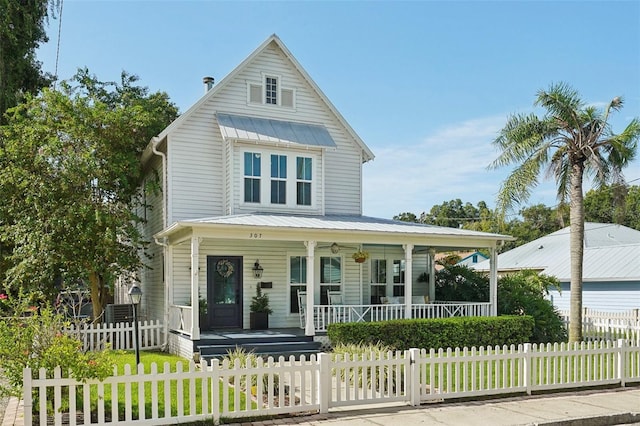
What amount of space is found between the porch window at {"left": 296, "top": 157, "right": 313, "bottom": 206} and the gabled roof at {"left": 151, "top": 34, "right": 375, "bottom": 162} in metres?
2.19

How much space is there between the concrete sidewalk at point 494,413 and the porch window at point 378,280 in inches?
370

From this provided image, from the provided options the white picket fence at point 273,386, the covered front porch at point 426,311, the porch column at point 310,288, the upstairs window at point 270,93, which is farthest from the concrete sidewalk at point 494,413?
the upstairs window at point 270,93

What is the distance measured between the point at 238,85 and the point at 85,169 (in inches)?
202

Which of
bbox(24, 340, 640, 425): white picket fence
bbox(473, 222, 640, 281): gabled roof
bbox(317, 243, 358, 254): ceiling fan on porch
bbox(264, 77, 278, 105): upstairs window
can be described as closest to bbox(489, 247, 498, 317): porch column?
bbox(317, 243, 358, 254): ceiling fan on porch

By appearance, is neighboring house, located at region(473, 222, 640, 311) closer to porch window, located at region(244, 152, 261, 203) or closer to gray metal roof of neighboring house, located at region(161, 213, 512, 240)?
gray metal roof of neighboring house, located at region(161, 213, 512, 240)

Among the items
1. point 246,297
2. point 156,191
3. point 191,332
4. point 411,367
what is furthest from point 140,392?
point 156,191

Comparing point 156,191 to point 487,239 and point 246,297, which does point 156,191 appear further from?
point 487,239

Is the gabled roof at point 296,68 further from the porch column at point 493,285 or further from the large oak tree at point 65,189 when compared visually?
the porch column at point 493,285

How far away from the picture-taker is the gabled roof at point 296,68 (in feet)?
55.2

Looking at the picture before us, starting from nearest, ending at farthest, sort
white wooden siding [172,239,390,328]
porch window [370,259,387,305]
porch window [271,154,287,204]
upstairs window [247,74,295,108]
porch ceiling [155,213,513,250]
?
1. porch ceiling [155,213,513,250]
2. white wooden siding [172,239,390,328]
3. porch window [271,154,287,204]
4. upstairs window [247,74,295,108]
5. porch window [370,259,387,305]

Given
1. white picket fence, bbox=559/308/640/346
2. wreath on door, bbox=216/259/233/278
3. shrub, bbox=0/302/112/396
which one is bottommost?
white picket fence, bbox=559/308/640/346

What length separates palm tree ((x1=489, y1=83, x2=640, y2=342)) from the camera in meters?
15.5

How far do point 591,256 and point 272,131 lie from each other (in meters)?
21.2

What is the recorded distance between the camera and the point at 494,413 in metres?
8.98
